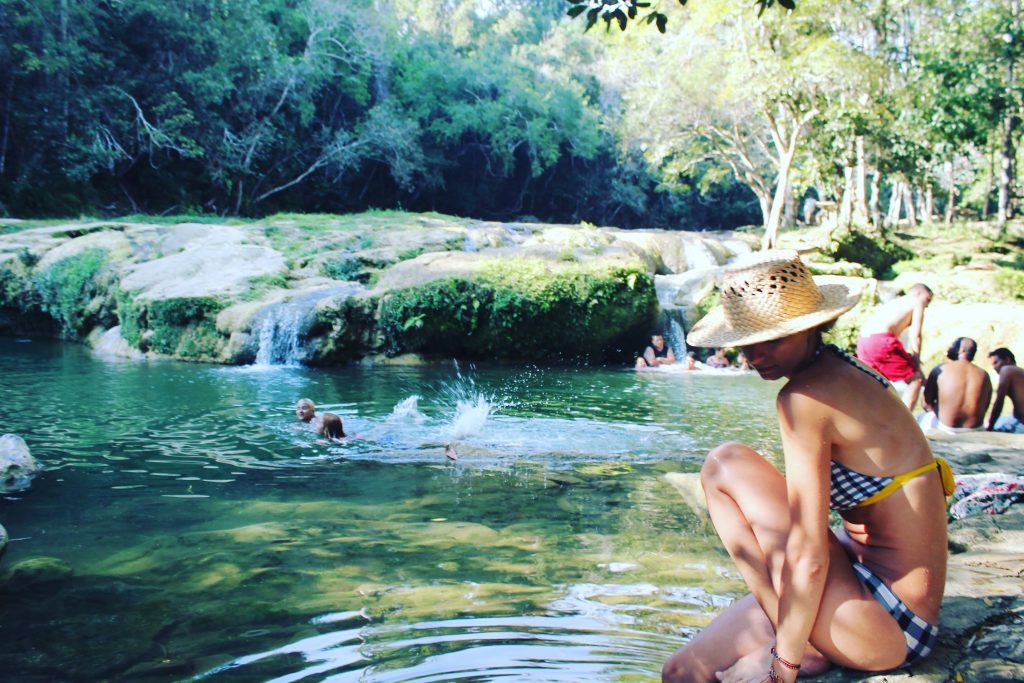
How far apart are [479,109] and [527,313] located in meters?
23.6

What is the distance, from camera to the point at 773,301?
7.80 ft

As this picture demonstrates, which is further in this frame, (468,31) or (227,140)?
(468,31)

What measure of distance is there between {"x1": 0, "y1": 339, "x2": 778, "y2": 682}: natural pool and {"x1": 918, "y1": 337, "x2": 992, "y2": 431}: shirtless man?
1623mm

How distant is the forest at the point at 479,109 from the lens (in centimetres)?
2183

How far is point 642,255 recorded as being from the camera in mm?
20078

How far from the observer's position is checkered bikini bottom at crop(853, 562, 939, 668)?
95.6 inches

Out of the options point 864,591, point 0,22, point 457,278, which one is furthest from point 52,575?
point 0,22

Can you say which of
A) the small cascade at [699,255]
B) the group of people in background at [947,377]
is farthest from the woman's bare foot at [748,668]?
the small cascade at [699,255]

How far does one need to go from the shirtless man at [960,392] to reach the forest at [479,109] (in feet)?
35.6

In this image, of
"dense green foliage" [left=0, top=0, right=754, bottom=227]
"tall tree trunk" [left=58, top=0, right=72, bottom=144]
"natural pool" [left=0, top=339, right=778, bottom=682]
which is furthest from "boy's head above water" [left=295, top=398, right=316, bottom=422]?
"tall tree trunk" [left=58, top=0, right=72, bottom=144]

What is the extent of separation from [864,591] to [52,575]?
3775 mm

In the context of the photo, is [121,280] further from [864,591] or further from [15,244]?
→ [864,591]

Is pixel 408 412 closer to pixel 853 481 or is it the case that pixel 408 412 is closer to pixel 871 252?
pixel 853 481

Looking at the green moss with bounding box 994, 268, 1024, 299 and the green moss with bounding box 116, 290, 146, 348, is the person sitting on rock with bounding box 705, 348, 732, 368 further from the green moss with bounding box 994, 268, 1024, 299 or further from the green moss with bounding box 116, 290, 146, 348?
the green moss with bounding box 116, 290, 146, 348
